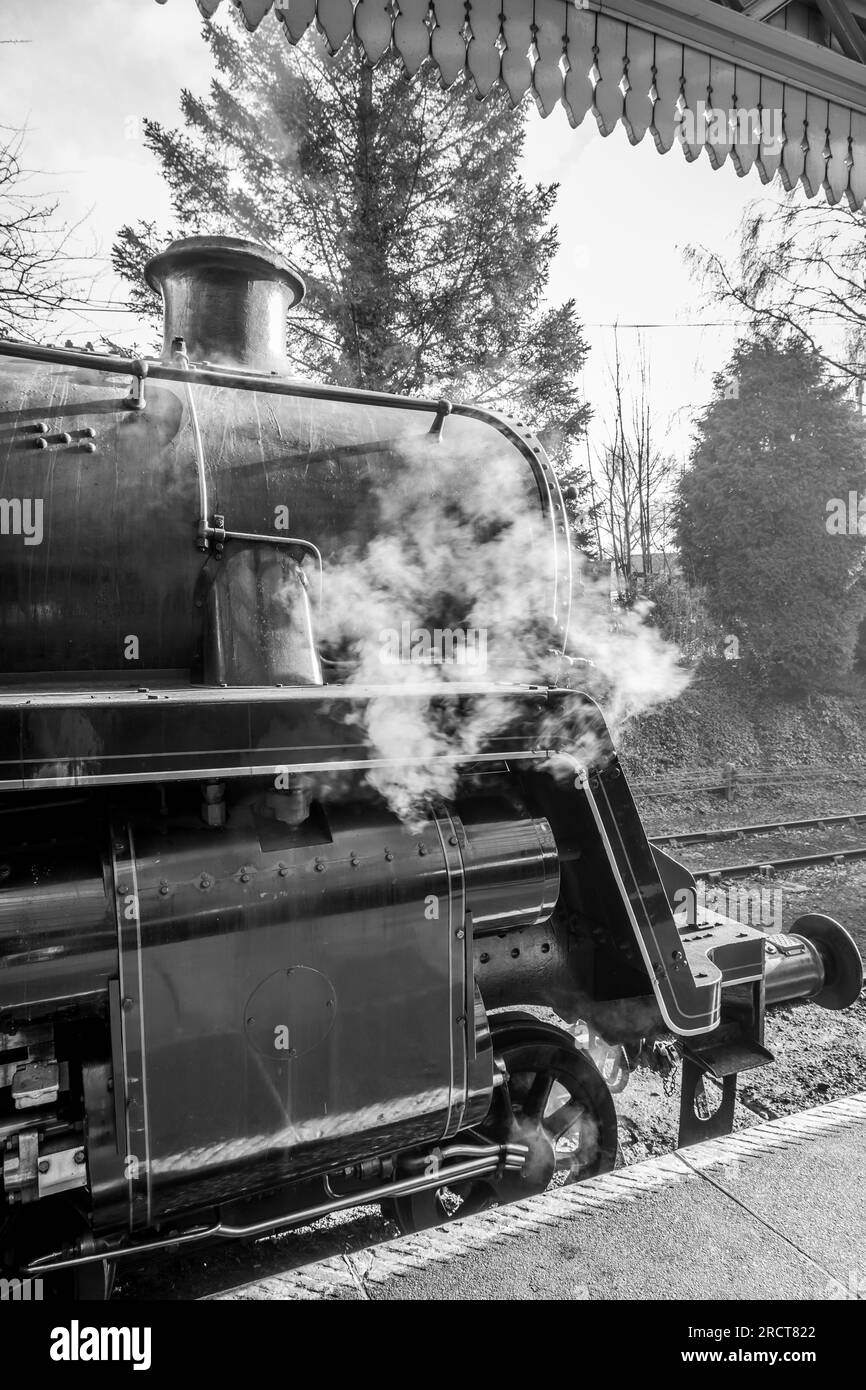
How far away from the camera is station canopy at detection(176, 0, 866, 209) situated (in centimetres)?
228

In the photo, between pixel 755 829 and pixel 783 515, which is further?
pixel 783 515

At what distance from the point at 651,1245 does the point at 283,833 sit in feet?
4.52

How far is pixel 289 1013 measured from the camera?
6.63 ft

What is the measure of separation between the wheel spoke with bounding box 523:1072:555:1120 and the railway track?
4.39 m

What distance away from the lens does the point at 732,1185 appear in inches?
88.3

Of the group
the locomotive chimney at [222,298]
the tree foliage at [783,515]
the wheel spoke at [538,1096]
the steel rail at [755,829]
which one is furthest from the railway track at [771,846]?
the locomotive chimney at [222,298]

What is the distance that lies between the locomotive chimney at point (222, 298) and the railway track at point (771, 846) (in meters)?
5.44

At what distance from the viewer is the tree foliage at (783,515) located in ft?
46.0

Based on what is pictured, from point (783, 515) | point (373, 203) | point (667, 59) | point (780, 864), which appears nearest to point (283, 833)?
point (667, 59)

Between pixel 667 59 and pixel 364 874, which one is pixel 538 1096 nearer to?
pixel 364 874

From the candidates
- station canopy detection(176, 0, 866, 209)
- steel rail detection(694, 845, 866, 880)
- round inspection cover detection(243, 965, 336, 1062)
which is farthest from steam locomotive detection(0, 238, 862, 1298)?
steel rail detection(694, 845, 866, 880)
